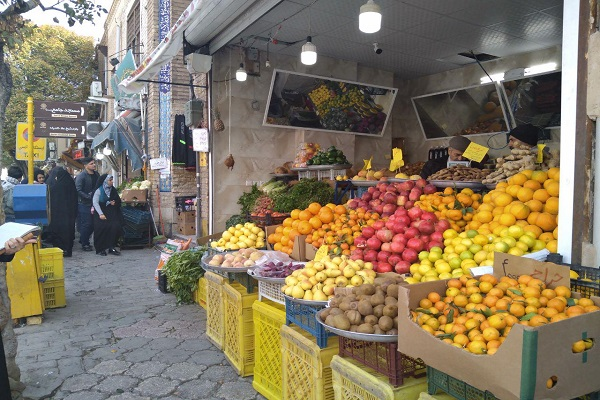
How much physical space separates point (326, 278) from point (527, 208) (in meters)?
1.63

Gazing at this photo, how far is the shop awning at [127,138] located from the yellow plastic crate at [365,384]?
42.0ft

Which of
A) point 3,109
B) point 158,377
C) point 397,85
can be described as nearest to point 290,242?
point 158,377

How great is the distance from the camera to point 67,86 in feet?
80.4

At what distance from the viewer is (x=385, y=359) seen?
2.51 meters

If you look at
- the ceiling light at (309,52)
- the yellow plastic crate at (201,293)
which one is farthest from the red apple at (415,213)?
the yellow plastic crate at (201,293)

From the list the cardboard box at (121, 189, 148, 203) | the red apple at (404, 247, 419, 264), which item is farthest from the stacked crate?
the cardboard box at (121, 189, 148, 203)

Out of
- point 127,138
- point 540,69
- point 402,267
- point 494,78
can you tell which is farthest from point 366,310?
point 127,138

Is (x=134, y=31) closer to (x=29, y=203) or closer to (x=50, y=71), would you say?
(x=50, y=71)

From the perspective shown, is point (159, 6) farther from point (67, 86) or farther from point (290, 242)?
point (67, 86)

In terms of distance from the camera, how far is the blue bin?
5.79m

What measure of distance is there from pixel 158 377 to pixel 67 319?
252 centimetres

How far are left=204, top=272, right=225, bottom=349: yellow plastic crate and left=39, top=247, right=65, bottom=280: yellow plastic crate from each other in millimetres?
2578

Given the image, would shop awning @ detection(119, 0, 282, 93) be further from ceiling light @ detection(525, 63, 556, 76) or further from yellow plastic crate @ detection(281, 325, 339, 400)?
ceiling light @ detection(525, 63, 556, 76)

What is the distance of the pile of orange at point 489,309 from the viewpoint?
82.0 inches
